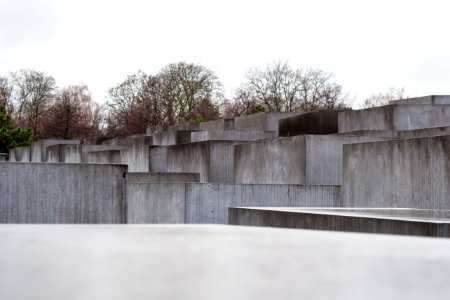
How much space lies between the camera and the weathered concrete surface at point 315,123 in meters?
20.1

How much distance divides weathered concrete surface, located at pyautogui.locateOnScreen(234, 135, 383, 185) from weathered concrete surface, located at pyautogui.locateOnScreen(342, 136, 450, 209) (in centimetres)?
107

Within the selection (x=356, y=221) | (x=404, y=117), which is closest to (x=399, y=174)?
(x=356, y=221)

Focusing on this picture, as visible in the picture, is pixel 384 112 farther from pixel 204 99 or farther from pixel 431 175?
pixel 204 99

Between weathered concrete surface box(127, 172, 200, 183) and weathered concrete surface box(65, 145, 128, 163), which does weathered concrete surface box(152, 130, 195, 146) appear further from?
weathered concrete surface box(127, 172, 200, 183)

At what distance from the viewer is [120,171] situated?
13523 mm

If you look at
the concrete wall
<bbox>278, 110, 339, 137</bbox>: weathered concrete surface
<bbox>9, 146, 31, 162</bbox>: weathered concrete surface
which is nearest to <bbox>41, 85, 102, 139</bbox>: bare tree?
<bbox>9, 146, 31, 162</bbox>: weathered concrete surface

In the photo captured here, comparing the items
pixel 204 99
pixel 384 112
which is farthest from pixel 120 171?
pixel 204 99

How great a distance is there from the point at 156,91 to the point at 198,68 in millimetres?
3382

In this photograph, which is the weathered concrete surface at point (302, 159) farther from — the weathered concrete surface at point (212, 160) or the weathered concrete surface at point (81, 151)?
the weathered concrete surface at point (81, 151)

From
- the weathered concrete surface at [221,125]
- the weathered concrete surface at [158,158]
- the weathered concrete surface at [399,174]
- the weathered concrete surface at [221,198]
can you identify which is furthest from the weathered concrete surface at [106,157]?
the weathered concrete surface at [399,174]

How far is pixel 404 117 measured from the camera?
62.3 feet

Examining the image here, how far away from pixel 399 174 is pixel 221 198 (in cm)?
323

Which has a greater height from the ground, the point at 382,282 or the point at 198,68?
the point at 198,68

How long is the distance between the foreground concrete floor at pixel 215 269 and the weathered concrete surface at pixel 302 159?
13609 mm
